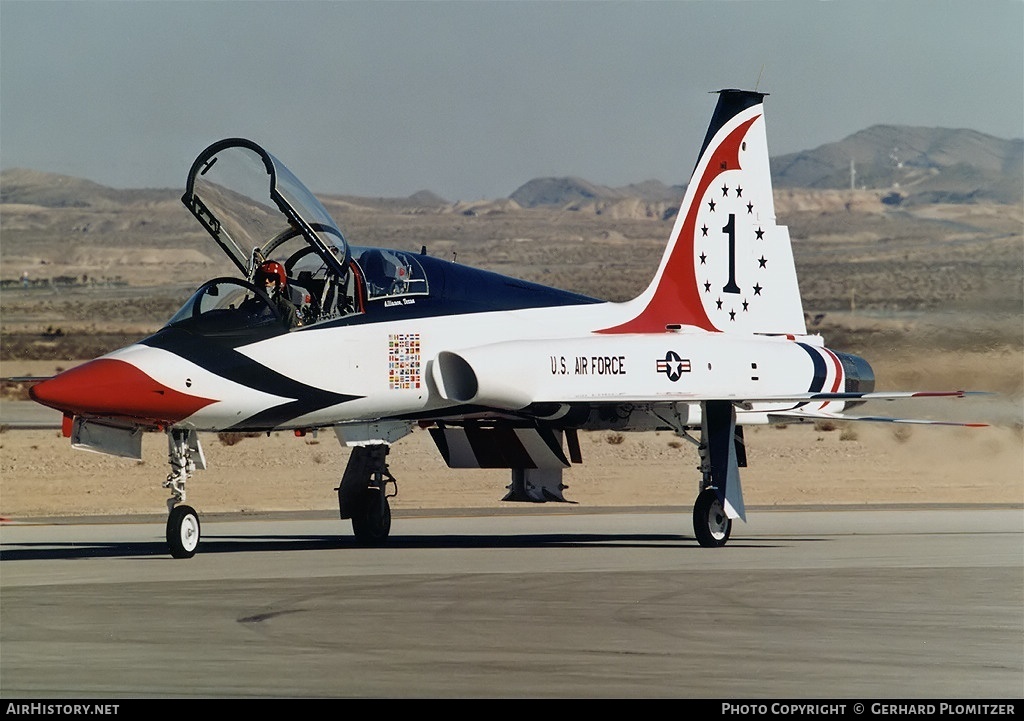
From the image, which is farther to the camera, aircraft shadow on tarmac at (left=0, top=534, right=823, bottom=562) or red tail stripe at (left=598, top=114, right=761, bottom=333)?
red tail stripe at (left=598, top=114, right=761, bottom=333)

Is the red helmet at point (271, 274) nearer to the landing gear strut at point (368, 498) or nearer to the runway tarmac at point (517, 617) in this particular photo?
the runway tarmac at point (517, 617)

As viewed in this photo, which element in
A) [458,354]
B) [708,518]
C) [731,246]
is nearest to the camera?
[458,354]

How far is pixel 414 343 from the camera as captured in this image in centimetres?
1600

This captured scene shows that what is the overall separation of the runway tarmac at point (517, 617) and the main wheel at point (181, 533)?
0.13 m

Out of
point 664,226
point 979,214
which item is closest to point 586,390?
point 979,214

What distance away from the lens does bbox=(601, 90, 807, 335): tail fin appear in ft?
61.8

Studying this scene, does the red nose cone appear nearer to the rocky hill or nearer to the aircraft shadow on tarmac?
the aircraft shadow on tarmac

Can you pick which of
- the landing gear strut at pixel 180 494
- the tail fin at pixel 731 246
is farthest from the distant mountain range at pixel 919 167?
the landing gear strut at pixel 180 494

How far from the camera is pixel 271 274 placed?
15297 millimetres

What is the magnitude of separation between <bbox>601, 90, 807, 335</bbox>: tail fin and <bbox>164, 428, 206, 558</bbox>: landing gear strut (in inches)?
233

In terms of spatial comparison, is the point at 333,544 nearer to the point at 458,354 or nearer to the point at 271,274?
the point at 458,354

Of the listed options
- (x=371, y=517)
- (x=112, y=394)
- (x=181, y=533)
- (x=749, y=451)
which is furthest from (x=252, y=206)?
(x=749, y=451)

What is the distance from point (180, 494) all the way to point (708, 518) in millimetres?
5713

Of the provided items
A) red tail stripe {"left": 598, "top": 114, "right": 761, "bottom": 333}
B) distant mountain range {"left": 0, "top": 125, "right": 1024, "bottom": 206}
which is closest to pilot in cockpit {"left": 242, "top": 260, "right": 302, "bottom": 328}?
red tail stripe {"left": 598, "top": 114, "right": 761, "bottom": 333}
